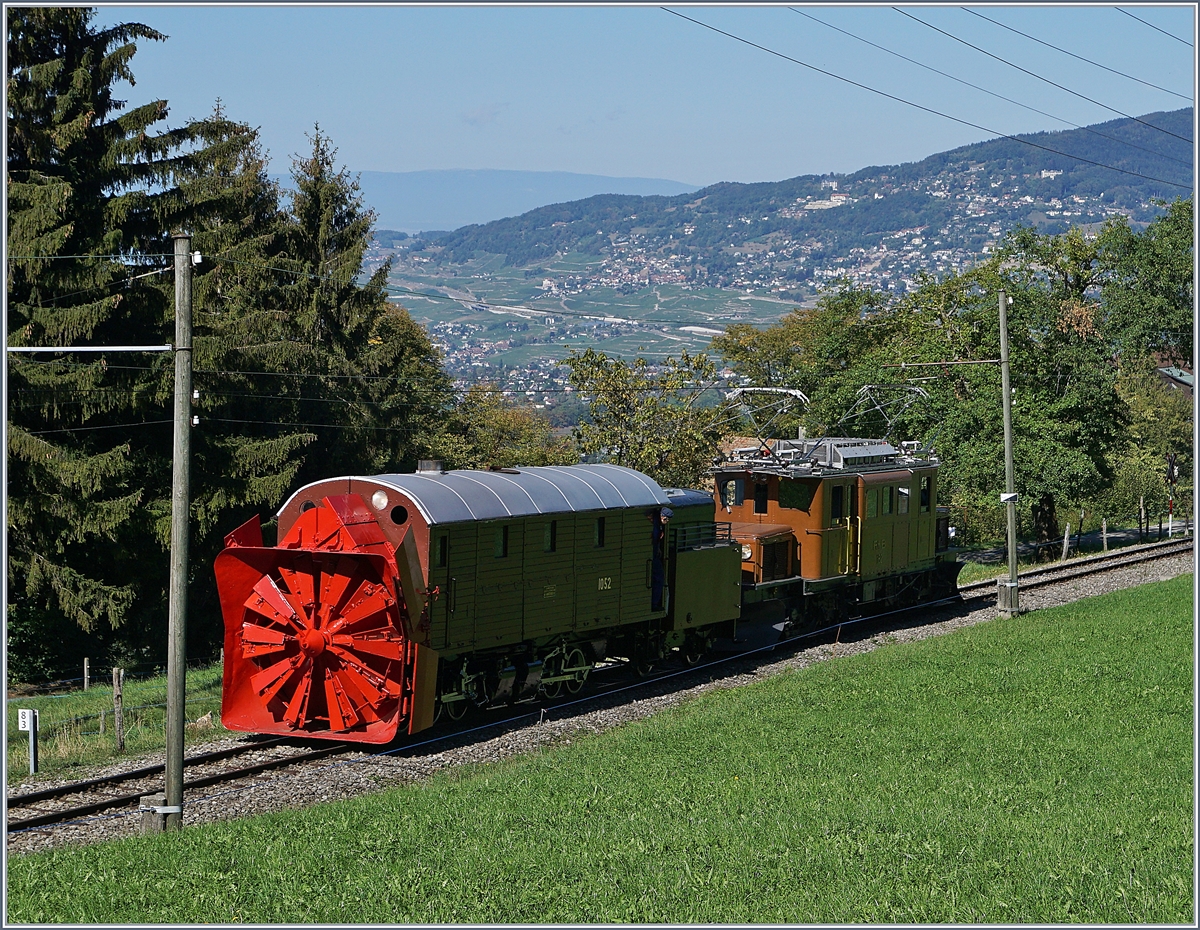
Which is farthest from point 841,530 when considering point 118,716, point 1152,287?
point 1152,287

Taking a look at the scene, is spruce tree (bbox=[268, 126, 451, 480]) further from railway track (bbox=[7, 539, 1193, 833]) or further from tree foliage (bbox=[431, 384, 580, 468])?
railway track (bbox=[7, 539, 1193, 833])

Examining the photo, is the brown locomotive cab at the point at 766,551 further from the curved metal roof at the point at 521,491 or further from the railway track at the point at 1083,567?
the railway track at the point at 1083,567

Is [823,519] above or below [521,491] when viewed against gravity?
below

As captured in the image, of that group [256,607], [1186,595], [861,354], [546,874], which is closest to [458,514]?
[256,607]

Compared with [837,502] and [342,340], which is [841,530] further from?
[342,340]

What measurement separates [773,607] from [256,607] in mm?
11264

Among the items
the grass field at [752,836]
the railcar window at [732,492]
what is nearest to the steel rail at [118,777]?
the grass field at [752,836]

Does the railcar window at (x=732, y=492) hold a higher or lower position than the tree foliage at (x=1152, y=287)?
lower

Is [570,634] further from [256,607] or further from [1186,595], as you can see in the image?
[1186,595]

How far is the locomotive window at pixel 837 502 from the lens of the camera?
24.5 m

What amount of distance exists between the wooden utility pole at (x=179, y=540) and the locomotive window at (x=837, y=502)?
14.9 meters

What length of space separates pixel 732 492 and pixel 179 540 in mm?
14784

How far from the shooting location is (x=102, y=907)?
9.01 meters

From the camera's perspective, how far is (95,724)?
1881cm
